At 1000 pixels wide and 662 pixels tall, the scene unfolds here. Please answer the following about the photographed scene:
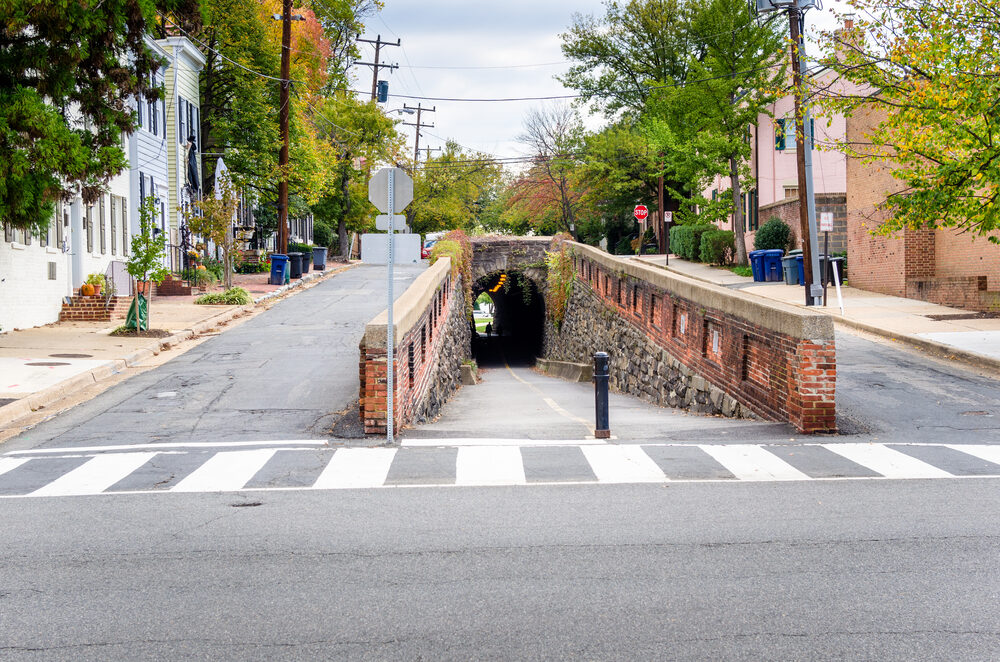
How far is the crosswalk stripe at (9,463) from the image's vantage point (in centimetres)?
926

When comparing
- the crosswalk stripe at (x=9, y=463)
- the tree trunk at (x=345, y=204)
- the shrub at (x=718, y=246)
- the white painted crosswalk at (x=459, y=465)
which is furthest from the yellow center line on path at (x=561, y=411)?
the tree trunk at (x=345, y=204)

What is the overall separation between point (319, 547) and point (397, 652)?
192 centimetres

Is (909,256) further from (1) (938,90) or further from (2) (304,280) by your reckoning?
(2) (304,280)

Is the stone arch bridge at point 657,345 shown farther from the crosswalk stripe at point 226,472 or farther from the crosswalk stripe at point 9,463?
the crosswalk stripe at point 9,463

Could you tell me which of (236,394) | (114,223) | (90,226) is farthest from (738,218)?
(236,394)

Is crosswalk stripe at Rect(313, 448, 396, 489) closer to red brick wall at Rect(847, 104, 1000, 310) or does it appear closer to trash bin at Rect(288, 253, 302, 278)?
red brick wall at Rect(847, 104, 1000, 310)

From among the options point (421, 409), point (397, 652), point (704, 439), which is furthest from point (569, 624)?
point (421, 409)

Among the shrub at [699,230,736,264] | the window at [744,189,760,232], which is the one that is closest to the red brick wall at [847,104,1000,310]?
the shrub at [699,230,736,264]

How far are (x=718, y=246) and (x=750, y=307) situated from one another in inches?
1153

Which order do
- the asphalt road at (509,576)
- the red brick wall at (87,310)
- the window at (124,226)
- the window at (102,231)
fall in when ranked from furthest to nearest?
1. the window at (124,226)
2. the window at (102,231)
3. the red brick wall at (87,310)
4. the asphalt road at (509,576)

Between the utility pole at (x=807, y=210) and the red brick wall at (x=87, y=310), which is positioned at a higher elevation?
the utility pole at (x=807, y=210)

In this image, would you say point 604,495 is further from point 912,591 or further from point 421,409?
point 421,409

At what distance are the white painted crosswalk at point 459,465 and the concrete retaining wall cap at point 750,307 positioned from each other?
1.46 m

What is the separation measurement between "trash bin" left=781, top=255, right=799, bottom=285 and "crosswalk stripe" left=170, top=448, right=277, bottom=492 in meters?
23.3
